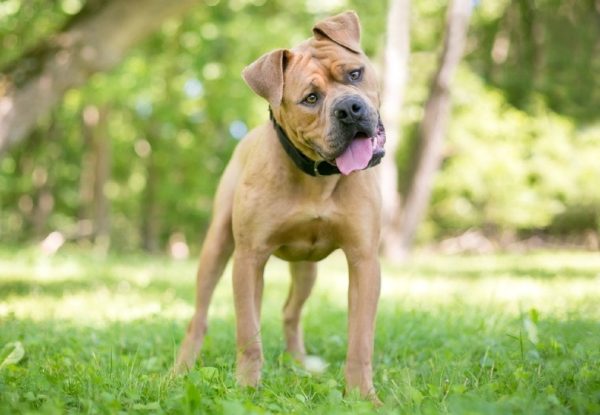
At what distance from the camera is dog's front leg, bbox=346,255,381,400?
3.84m

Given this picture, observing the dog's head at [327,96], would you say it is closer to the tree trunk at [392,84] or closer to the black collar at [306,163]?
the black collar at [306,163]

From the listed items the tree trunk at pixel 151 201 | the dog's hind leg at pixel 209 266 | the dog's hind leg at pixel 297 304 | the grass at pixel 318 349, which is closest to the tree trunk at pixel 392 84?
the grass at pixel 318 349

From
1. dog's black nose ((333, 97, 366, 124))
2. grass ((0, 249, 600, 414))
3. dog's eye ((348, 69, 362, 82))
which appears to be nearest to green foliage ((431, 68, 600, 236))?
grass ((0, 249, 600, 414))

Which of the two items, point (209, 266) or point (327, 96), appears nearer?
point (327, 96)

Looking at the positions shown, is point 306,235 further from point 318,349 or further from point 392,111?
point 392,111

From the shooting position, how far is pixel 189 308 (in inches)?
289

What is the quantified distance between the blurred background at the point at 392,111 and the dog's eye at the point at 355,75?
1060cm

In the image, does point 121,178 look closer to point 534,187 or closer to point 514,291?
point 534,187

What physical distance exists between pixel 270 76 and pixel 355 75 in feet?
1.55

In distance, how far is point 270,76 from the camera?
407 centimetres

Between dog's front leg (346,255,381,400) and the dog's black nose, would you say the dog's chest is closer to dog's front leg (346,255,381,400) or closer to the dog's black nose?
dog's front leg (346,255,381,400)

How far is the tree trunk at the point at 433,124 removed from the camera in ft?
51.2

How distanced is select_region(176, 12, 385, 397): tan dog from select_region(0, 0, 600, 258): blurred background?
34.1 feet

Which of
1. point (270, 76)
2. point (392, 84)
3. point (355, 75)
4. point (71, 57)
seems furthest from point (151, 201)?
point (355, 75)
